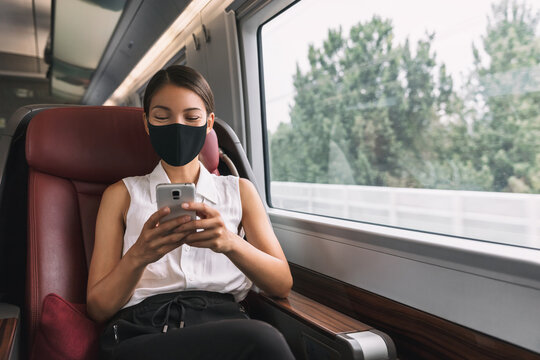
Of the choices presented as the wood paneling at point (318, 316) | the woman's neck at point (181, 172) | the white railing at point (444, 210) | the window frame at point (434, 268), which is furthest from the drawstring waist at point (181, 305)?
the white railing at point (444, 210)

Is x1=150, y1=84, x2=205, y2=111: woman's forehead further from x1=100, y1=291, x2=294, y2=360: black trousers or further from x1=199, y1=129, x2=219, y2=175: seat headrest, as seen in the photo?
x1=100, y1=291, x2=294, y2=360: black trousers

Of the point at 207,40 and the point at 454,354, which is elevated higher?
the point at 207,40

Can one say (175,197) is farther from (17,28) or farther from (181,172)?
(17,28)

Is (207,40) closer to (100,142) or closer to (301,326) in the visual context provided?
(100,142)

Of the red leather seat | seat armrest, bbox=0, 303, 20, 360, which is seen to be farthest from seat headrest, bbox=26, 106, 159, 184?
seat armrest, bbox=0, 303, 20, 360

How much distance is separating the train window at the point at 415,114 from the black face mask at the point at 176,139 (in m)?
0.91

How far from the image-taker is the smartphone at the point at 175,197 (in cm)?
108

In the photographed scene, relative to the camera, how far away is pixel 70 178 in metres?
1.61

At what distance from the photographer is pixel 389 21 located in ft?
6.54

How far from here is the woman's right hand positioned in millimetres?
1088

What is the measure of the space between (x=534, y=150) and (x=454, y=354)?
672 mm

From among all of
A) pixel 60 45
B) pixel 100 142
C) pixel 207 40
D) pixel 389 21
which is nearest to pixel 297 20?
pixel 389 21

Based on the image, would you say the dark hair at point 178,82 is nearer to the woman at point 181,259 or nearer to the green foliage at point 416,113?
the woman at point 181,259

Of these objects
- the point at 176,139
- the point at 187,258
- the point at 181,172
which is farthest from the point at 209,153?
the point at 187,258
